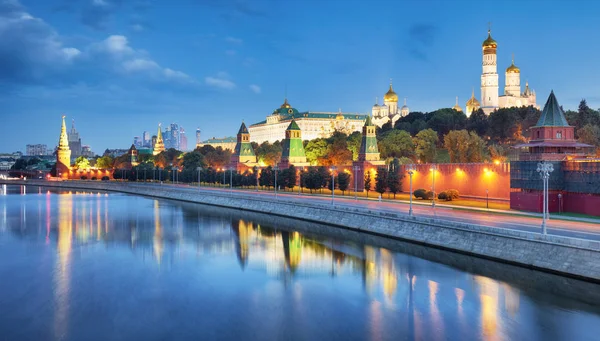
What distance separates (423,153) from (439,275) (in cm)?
5647

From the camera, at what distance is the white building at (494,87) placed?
394ft

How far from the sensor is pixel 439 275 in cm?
2567

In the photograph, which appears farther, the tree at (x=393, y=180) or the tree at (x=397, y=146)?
the tree at (x=397, y=146)

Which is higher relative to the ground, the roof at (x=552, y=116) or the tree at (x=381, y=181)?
the roof at (x=552, y=116)

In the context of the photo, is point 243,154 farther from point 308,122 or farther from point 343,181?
point 308,122

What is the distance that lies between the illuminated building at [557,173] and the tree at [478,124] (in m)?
52.9

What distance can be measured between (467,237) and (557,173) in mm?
10008

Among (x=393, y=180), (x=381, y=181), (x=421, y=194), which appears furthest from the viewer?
(x=381, y=181)

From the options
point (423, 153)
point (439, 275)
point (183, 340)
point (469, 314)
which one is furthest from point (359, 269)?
point (423, 153)

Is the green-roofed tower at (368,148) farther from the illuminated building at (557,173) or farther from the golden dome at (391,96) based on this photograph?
the golden dome at (391,96)

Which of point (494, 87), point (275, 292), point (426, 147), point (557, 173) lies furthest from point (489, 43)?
point (275, 292)

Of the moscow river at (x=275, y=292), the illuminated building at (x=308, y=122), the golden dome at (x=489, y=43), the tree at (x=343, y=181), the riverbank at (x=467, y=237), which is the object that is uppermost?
the golden dome at (x=489, y=43)

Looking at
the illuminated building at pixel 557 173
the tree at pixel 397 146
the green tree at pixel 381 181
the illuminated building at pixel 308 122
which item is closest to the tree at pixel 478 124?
the tree at pixel 397 146

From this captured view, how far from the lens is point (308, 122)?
165375mm
